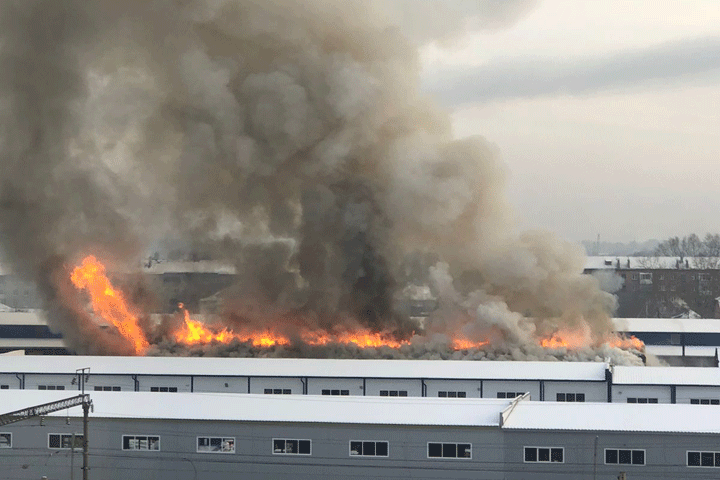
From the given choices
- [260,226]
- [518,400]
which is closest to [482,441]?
[518,400]

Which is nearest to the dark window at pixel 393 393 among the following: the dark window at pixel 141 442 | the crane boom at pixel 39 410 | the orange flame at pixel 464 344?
the orange flame at pixel 464 344

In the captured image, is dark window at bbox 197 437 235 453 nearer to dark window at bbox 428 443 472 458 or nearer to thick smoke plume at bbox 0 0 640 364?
dark window at bbox 428 443 472 458

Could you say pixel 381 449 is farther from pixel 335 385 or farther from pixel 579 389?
pixel 579 389

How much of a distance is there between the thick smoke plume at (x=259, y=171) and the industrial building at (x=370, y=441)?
24.2m

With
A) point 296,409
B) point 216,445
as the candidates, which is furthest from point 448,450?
point 216,445

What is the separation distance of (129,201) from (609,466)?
3777 cm

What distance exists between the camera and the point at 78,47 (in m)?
62.7

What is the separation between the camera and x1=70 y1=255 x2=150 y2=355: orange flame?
58.3 m

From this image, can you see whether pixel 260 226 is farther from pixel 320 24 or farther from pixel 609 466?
pixel 609 466

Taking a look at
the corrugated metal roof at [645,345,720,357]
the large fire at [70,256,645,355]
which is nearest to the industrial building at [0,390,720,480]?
the large fire at [70,256,645,355]

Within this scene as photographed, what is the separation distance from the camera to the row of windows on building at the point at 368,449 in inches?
1163

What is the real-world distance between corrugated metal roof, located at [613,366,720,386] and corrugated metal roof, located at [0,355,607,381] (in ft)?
2.52

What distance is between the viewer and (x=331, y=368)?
43.8 metres

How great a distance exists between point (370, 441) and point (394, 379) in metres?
11.8
